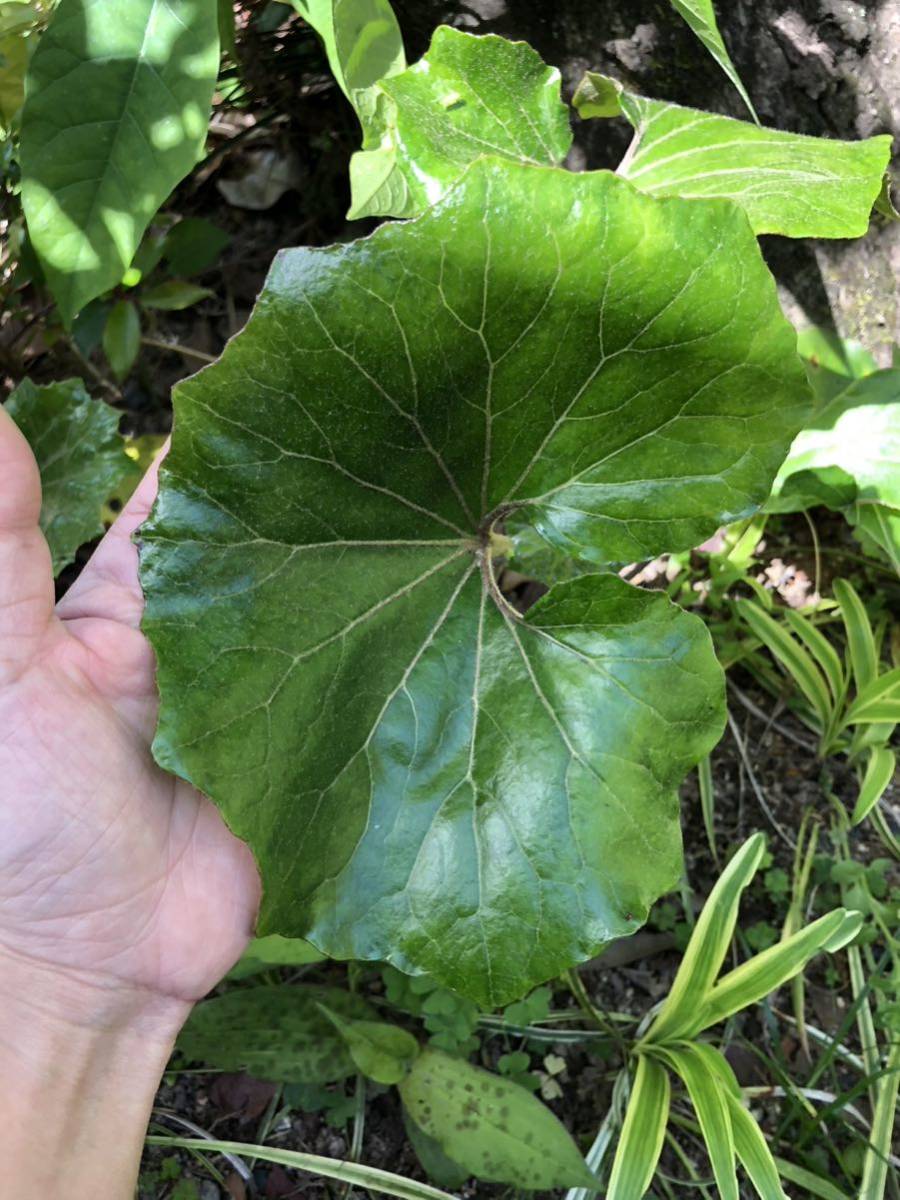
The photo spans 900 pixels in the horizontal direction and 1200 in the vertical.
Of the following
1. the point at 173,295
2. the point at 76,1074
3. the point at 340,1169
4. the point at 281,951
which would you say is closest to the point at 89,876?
the point at 76,1074

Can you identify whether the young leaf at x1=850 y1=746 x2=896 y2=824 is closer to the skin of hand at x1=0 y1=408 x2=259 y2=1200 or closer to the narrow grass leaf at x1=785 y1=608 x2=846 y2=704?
the narrow grass leaf at x1=785 y1=608 x2=846 y2=704

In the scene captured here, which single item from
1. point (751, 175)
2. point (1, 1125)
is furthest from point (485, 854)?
point (751, 175)

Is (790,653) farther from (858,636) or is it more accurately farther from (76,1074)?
(76,1074)

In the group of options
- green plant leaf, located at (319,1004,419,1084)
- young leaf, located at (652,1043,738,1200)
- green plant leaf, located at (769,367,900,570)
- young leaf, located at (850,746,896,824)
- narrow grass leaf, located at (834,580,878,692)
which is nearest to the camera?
young leaf, located at (652,1043,738,1200)

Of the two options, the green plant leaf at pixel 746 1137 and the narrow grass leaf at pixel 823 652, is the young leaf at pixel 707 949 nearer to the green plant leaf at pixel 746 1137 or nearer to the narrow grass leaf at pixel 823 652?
the green plant leaf at pixel 746 1137

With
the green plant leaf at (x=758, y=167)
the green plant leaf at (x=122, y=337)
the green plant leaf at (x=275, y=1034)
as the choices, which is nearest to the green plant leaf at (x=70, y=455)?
the green plant leaf at (x=122, y=337)

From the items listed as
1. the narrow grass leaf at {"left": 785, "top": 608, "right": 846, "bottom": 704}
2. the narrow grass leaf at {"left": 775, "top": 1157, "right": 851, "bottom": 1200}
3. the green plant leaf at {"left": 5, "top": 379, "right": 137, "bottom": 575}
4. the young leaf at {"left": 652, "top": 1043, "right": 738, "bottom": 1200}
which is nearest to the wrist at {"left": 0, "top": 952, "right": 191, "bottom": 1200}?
the green plant leaf at {"left": 5, "top": 379, "right": 137, "bottom": 575}
